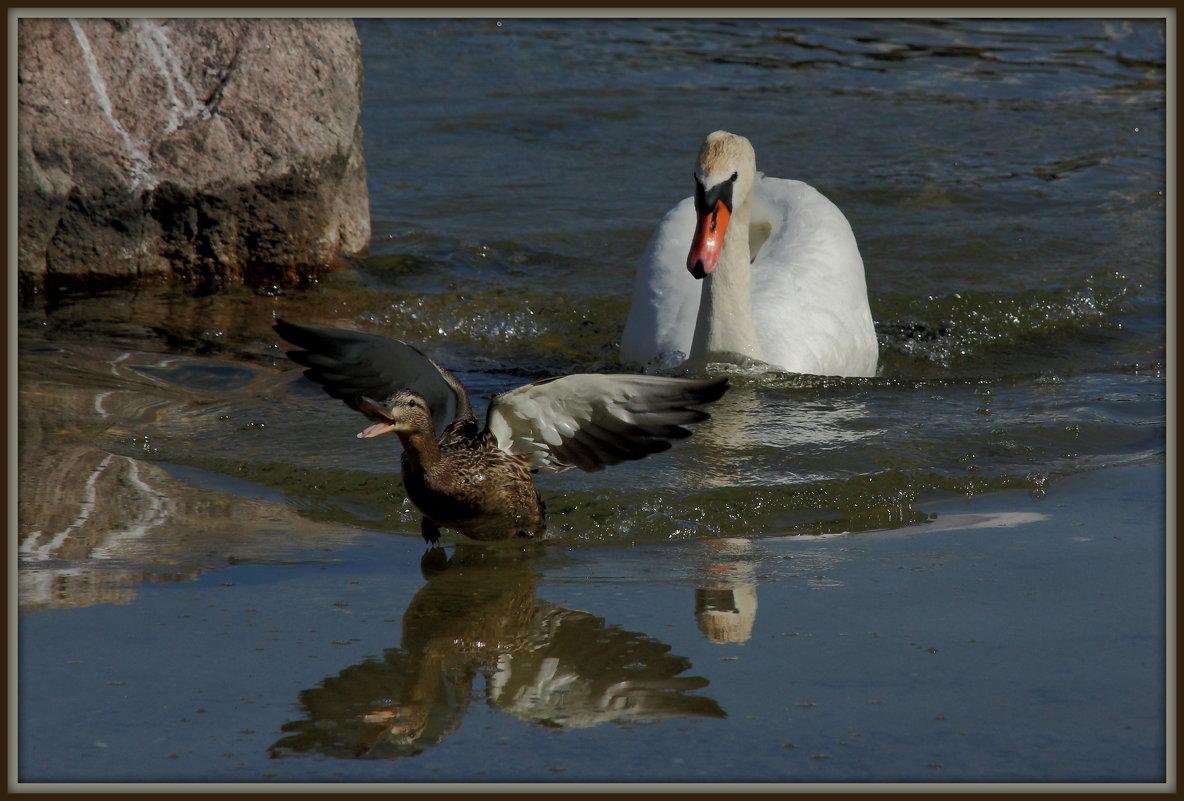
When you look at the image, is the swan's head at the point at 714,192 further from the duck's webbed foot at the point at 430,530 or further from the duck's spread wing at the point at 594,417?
the duck's webbed foot at the point at 430,530

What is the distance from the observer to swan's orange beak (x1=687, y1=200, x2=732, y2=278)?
6.43m

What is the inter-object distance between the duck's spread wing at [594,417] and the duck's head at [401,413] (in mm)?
317

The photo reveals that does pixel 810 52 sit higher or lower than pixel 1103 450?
higher

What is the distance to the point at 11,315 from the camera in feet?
15.9

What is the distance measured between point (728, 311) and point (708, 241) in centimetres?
44

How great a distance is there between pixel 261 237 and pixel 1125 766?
636cm

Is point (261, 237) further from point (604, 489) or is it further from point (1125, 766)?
point (1125, 766)

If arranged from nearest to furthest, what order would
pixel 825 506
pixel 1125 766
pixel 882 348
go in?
pixel 1125 766 < pixel 825 506 < pixel 882 348

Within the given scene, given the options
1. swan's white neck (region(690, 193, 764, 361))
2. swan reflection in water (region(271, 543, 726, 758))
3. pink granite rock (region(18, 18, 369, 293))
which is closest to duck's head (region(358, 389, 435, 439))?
swan reflection in water (region(271, 543, 726, 758))

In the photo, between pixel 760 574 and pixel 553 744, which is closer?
pixel 553 744

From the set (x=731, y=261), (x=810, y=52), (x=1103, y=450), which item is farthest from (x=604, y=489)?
(x=810, y=52)

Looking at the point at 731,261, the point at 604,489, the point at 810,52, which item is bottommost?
the point at 604,489

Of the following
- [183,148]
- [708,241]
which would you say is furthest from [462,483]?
[183,148]

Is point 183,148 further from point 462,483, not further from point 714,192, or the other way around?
point 462,483
